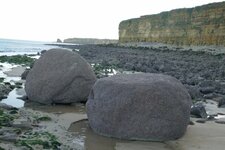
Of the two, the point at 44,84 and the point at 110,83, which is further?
the point at 44,84

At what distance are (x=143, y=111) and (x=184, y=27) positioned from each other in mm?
51944

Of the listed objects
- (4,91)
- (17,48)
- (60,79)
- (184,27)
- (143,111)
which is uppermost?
(184,27)

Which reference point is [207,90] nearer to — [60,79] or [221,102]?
[221,102]

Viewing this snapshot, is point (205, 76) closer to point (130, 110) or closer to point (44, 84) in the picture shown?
point (44, 84)

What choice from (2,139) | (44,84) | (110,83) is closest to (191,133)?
(110,83)

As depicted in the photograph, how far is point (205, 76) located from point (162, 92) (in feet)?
30.6

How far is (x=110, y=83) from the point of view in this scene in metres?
6.37

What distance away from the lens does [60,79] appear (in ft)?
28.3

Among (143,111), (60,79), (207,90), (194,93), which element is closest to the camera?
(143,111)

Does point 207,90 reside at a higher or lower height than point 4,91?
lower

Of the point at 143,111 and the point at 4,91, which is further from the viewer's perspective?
the point at 4,91

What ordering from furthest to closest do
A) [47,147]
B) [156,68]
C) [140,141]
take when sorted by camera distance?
[156,68] < [140,141] < [47,147]

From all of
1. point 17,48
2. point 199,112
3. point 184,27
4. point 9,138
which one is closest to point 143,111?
point 9,138

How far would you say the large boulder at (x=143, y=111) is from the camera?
5969 mm
